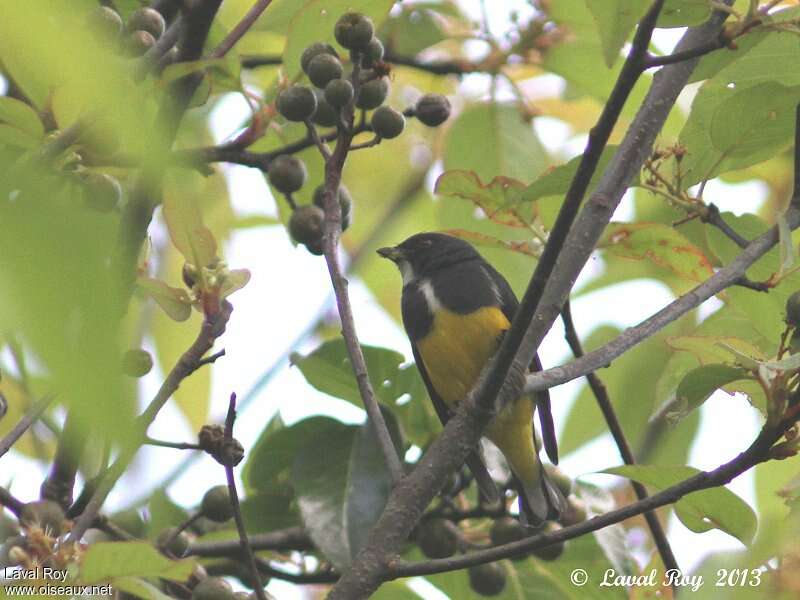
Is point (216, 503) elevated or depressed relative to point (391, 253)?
depressed

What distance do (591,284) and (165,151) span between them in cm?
340

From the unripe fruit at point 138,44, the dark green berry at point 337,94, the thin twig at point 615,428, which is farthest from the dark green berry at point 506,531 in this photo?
the unripe fruit at point 138,44

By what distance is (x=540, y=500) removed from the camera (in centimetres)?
314

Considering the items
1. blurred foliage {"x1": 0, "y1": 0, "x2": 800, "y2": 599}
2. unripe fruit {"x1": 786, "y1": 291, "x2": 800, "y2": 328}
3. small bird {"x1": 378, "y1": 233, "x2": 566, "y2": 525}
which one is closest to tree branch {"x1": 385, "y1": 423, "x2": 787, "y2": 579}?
blurred foliage {"x1": 0, "y1": 0, "x2": 800, "y2": 599}

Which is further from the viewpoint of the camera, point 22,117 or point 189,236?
point 189,236

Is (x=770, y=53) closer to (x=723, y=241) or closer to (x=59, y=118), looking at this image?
(x=723, y=241)

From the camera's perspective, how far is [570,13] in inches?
132

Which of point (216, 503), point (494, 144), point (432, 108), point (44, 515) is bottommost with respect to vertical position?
point (44, 515)

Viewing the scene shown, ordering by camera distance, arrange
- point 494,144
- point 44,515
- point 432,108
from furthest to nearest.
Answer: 1. point 494,144
2. point 432,108
3. point 44,515

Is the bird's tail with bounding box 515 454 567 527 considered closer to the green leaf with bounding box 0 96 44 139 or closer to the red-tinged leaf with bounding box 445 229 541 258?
the red-tinged leaf with bounding box 445 229 541 258

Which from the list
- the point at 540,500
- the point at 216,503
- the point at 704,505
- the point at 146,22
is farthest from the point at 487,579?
the point at 146,22

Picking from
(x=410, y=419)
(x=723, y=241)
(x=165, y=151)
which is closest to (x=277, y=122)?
(x=410, y=419)

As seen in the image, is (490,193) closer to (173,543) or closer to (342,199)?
(342,199)

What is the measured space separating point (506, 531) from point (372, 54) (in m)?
1.35
